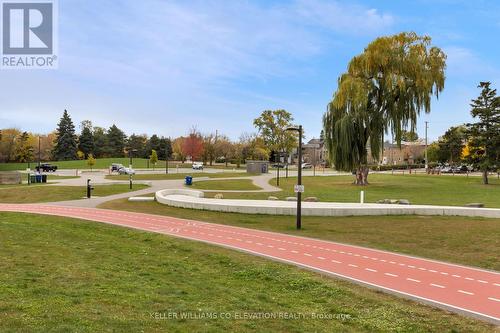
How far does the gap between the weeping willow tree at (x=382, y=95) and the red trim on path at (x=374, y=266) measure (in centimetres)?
2633

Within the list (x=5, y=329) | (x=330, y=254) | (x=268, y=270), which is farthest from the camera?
(x=330, y=254)

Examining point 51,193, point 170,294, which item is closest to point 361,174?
point 51,193

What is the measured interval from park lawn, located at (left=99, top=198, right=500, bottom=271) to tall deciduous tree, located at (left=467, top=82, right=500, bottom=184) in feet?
119

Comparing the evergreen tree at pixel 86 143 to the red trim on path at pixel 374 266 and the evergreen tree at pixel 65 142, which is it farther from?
the red trim on path at pixel 374 266

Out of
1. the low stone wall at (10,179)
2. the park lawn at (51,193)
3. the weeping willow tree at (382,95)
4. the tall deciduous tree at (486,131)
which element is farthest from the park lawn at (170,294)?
the tall deciduous tree at (486,131)

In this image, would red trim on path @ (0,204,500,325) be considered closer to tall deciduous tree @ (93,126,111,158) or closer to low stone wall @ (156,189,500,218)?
low stone wall @ (156,189,500,218)

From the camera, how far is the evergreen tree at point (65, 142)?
11562 centimetres

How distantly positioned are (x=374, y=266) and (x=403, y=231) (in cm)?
705

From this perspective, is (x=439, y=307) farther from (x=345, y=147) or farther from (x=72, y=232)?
(x=345, y=147)

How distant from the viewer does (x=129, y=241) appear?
1574 centimetres

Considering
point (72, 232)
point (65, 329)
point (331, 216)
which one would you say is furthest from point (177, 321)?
point (331, 216)

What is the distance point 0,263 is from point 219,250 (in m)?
6.63

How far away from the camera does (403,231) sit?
18.8 metres

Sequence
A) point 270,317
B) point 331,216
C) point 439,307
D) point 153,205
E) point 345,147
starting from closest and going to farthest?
point 270,317 → point 439,307 → point 331,216 → point 153,205 → point 345,147
